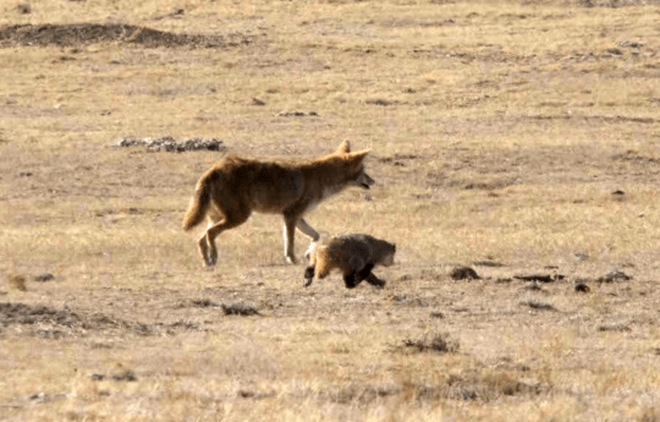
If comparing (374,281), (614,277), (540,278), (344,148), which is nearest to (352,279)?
(374,281)

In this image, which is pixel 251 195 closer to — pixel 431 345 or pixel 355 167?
pixel 355 167

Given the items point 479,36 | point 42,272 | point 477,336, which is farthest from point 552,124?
point 477,336

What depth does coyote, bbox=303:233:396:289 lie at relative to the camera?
15.1 meters

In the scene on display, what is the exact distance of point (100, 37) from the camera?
44.0m

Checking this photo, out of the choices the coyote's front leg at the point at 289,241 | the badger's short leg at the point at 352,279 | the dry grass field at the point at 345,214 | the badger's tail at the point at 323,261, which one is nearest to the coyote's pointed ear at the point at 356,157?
the dry grass field at the point at 345,214

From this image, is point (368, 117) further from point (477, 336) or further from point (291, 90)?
point (477, 336)

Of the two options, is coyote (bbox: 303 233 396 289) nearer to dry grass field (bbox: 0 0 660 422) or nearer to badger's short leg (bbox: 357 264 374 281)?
badger's short leg (bbox: 357 264 374 281)

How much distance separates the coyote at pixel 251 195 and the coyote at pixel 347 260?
5.83 feet

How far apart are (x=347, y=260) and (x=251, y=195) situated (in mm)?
2328

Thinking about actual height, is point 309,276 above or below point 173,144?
above

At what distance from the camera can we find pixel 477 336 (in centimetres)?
1274

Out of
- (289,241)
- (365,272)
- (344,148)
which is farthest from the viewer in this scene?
(344,148)

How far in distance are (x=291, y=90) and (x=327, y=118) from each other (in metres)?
4.56

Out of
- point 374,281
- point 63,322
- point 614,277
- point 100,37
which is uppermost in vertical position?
point 63,322
